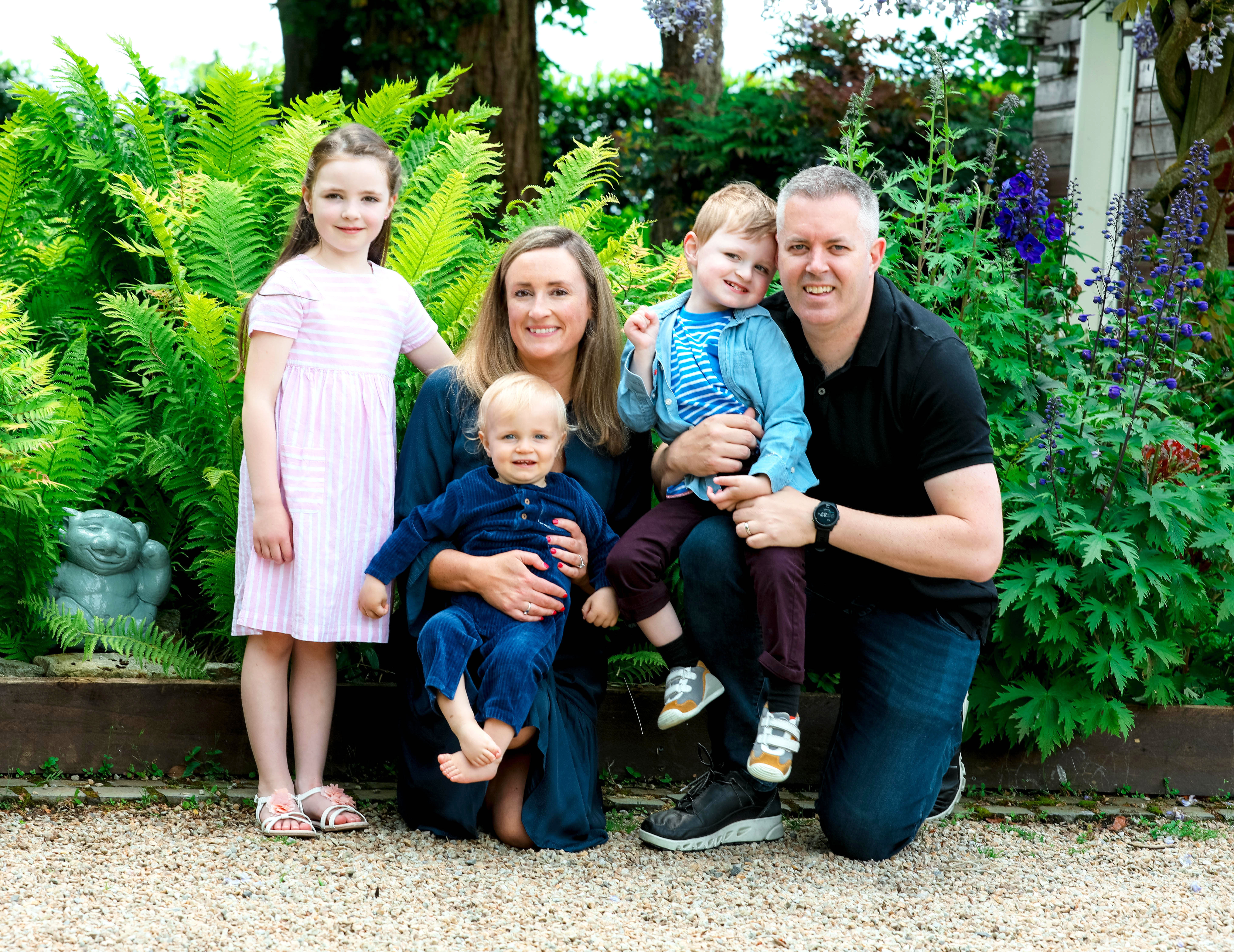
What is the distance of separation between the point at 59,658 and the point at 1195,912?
10.2ft

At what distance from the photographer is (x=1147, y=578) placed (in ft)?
10.7

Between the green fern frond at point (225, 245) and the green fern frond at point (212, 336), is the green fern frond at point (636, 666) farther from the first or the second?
the green fern frond at point (225, 245)

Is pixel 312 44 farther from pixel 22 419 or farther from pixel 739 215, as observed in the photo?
pixel 739 215

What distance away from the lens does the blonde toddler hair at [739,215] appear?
9.81ft

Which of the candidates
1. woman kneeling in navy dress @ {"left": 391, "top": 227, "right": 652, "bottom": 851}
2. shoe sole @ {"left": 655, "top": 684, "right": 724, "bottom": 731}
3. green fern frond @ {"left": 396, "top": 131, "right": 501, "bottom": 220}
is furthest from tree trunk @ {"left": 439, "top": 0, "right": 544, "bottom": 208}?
shoe sole @ {"left": 655, "top": 684, "right": 724, "bottom": 731}

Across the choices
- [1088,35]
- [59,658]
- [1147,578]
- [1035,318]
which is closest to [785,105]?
[1088,35]

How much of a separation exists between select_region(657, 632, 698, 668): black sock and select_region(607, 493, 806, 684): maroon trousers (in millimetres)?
113

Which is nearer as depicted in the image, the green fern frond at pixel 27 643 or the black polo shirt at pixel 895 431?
the black polo shirt at pixel 895 431

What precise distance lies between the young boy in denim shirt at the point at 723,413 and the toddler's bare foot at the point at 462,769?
45 centimetres

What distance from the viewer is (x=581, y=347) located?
3146mm

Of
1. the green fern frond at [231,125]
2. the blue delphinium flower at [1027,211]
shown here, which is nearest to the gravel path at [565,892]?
the blue delphinium flower at [1027,211]

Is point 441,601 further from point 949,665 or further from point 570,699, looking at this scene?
point 949,665

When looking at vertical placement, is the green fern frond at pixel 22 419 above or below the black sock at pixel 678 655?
above

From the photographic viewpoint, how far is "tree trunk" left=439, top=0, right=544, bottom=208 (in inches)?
298
